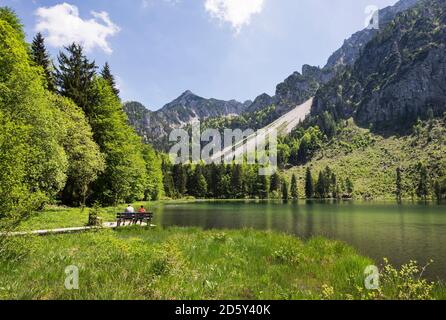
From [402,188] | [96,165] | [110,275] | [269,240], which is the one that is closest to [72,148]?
[96,165]

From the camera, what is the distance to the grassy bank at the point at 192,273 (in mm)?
9398

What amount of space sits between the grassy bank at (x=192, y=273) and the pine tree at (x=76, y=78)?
36.0 meters

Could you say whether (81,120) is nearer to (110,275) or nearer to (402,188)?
(110,275)

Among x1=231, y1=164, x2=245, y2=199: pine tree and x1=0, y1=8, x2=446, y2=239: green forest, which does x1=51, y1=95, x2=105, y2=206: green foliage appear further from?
x1=231, y1=164, x2=245, y2=199: pine tree

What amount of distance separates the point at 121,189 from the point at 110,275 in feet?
152

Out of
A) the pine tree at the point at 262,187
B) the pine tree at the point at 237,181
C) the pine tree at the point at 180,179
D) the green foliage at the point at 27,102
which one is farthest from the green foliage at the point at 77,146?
the pine tree at the point at 262,187

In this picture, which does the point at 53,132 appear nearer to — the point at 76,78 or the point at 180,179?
the point at 76,78

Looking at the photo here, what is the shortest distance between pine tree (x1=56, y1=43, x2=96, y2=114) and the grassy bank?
35988 mm

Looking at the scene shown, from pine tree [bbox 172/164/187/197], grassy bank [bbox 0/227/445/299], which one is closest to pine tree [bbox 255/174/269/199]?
pine tree [bbox 172/164/187/197]

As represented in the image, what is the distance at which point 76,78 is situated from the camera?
5066 centimetres

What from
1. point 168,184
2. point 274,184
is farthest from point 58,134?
point 274,184

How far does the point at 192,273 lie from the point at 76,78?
151 feet

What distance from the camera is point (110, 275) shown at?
1102 cm

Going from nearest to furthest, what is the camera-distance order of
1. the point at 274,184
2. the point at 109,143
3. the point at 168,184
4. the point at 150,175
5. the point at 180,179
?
the point at 109,143
the point at 150,175
the point at 168,184
the point at 180,179
the point at 274,184
